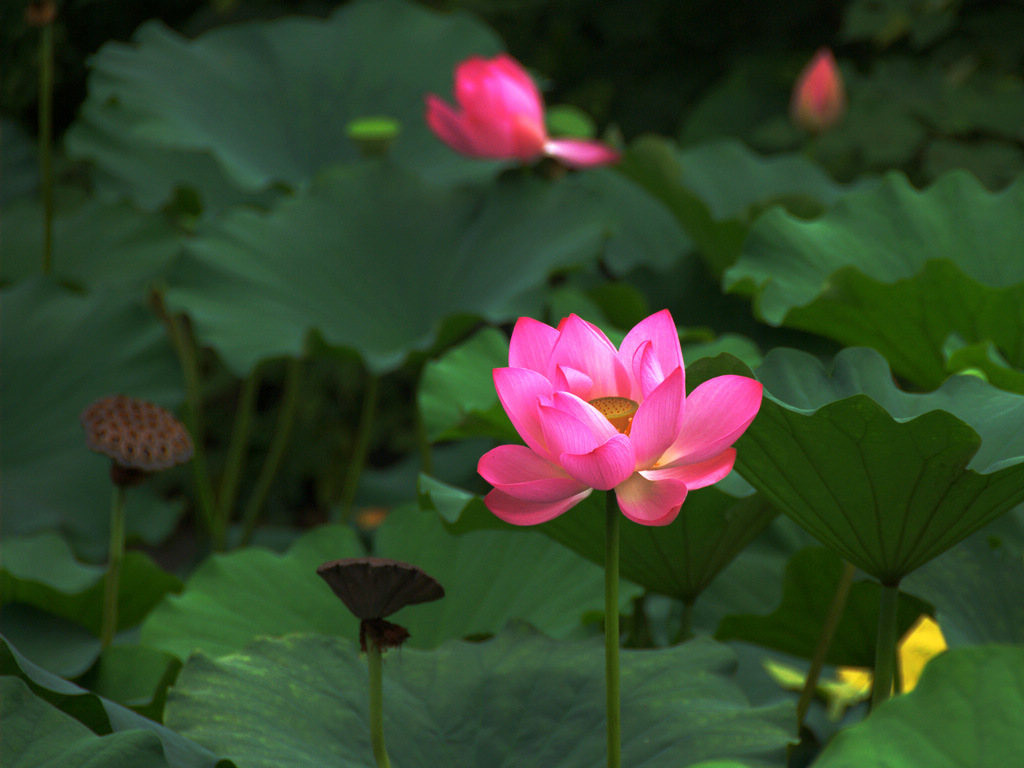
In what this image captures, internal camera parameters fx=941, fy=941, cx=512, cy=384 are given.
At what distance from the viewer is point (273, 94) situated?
1557 mm

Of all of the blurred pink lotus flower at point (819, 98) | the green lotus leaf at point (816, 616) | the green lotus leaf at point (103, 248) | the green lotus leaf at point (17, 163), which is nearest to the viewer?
the green lotus leaf at point (816, 616)

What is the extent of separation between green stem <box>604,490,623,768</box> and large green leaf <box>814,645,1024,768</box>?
0.29ft

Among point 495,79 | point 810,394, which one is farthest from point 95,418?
point 495,79

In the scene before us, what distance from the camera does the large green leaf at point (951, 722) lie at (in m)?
0.39

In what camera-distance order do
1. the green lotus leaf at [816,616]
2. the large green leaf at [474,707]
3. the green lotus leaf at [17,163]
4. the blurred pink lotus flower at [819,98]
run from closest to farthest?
the large green leaf at [474,707] → the green lotus leaf at [816,616] → the blurred pink lotus flower at [819,98] → the green lotus leaf at [17,163]

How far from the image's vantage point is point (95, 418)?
2.09ft

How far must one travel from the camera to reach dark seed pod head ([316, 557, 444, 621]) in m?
0.44

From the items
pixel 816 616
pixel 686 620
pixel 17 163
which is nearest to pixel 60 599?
pixel 686 620

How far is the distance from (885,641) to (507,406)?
29 cm

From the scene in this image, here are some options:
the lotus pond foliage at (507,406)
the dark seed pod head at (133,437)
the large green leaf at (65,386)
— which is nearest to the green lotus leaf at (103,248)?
the lotus pond foliage at (507,406)

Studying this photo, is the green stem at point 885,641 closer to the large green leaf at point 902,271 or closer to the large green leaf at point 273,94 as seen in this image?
the large green leaf at point 902,271

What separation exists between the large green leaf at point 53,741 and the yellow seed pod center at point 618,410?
0.81 feet

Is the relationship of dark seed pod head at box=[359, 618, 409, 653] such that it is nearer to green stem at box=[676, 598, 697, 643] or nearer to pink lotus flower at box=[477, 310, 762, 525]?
pink lotus flower at box=[477, 310, 762, 525]

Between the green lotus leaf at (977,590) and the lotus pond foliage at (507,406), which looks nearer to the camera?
the lotus pond foliage at (507,406)
